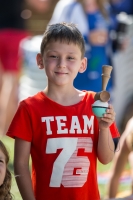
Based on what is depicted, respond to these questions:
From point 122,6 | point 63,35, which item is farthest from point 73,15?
point 63,35

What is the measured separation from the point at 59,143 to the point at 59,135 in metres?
0.04

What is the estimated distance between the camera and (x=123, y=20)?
7348mm

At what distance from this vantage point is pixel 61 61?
3.74 metres

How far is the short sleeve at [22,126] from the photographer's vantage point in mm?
3719

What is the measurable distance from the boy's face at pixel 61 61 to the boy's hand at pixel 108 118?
1.03ft

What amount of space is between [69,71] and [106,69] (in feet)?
0.86

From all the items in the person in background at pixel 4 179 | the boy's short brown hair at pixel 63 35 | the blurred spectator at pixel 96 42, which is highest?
the blurred spectator at pixel 96 42

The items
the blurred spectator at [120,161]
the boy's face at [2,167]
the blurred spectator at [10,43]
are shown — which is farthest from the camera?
the blurred spectator at [10,43]

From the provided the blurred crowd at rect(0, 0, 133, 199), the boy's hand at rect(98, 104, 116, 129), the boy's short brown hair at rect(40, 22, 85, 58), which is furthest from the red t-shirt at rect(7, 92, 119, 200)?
the blurred crowd at rect(0, 0, 133, 199)

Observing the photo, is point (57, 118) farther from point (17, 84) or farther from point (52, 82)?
point (17, 84)

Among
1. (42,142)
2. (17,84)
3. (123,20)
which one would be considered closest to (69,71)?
(42,142)

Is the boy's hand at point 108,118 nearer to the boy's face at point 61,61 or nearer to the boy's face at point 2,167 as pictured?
the boy's face at point 61,61

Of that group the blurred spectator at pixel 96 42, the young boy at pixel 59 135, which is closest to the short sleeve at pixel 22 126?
Result: the young boy at pixel 59 135

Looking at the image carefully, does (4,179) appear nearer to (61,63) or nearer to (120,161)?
(61,63)
